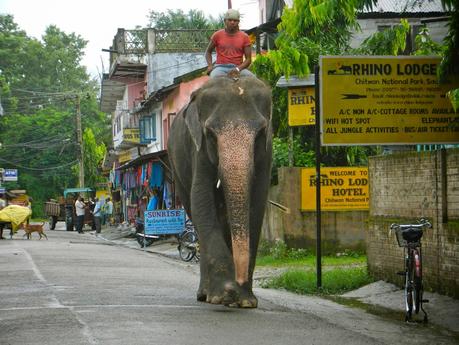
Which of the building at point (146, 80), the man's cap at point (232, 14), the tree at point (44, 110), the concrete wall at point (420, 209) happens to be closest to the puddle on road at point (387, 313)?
the concrete wall at point (420, 209)

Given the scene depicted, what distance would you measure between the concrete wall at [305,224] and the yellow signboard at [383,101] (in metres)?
7.69

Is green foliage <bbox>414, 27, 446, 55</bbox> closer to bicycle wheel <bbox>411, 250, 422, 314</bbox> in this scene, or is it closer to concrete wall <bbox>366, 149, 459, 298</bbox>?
concrete wall <bbox>366, 149, 459, 298</bbox>

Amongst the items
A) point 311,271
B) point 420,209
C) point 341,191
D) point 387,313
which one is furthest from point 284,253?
point 387,313

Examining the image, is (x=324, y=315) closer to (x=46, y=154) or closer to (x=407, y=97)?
(x=407, y=97)

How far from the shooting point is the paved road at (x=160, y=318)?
900 centimetres

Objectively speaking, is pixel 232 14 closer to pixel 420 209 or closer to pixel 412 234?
pixel 412 234

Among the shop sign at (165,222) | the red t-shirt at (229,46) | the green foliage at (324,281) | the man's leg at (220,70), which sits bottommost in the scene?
the green foliage at (324,281)

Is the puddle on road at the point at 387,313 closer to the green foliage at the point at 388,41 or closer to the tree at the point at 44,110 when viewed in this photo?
the green foliage at the point at 388,41

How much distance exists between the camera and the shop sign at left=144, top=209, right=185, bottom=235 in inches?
1147

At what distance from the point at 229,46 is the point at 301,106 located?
9.11m

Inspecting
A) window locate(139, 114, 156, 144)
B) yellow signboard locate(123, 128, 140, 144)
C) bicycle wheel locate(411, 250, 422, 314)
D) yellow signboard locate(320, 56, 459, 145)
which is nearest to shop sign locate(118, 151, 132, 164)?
yellow signboard locate(123, 128, 140, 144)

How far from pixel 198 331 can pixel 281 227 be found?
13.4 m

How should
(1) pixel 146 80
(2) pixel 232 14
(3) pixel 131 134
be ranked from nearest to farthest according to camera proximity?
(2) pixel 232 14 < (3) pixel 131 134 < (1) pixel 146 80

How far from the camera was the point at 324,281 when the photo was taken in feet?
52.1
